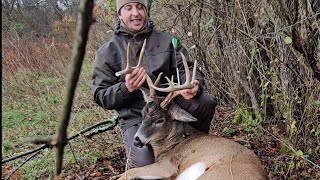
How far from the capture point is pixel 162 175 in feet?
13.8

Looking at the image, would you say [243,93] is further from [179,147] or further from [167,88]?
[167,88]

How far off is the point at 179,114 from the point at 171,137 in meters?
0.33

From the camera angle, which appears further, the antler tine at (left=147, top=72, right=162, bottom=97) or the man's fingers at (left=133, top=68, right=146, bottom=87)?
the antler tine at (left=147, top=72, right=162, bottom=97)

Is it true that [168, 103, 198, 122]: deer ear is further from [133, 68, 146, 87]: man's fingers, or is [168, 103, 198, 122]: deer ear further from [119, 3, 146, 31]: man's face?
[119, 3, 146, 31]: man's face

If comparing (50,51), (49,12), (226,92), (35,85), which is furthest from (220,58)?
(49,12)

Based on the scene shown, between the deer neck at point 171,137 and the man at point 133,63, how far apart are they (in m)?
0.12

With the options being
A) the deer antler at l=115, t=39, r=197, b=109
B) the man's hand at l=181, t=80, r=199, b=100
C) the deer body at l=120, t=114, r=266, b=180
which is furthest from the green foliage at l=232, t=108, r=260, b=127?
the deer antler at l=115, t=39, r=197, b=109

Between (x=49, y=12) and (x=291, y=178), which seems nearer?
(x=291, y=178)

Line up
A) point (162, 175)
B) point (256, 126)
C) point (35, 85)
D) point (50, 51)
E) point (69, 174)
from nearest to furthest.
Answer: point (162, 175), point (69, 174), point (256, 126), point (35, 85), point (50, 51)

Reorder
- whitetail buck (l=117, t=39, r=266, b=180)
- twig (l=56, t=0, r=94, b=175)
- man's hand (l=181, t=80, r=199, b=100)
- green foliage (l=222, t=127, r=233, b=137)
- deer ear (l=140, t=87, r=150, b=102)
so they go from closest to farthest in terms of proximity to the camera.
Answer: twig (l=56, t=0, r=94, b=175)
whitetail buck (l=117, t=39, r=266, b=180)
man's hand (l=181, t=80, r=199, b=100)
deer ear (l=140, t=87, r=150, b=102)
green foliage (l=222, t=127, r=233, b=137)

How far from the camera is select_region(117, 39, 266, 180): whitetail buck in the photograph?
386cm

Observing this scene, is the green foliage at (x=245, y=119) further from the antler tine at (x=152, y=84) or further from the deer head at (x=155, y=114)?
the antler tine at (x=152, y=84)

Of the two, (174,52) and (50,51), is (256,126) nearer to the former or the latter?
(174,52)

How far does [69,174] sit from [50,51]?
20.9ft
